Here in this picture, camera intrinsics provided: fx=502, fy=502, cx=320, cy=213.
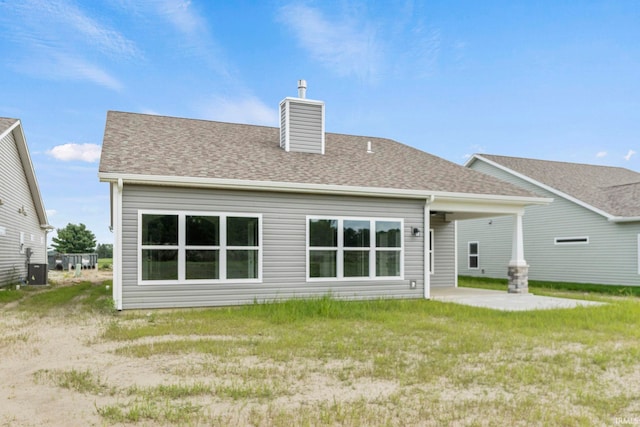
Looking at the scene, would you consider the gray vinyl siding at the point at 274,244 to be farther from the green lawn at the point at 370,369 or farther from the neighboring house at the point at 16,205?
the neighboring house at the point at 16,205

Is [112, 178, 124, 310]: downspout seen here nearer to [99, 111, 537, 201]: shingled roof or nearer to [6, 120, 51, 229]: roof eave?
[99, 111, 537, 201]: shingled roof

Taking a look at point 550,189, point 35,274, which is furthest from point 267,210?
point 550,189

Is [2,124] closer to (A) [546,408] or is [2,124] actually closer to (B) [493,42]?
(B) [493,42]

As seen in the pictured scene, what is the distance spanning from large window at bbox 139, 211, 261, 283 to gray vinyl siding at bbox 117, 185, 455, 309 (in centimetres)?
14

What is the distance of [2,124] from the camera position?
17297 millimetres

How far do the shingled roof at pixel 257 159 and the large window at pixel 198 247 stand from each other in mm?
927

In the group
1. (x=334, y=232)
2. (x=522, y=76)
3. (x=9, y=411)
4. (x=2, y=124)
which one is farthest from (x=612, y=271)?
(x=2, y=124)

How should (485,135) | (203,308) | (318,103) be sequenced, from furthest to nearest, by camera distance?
(485,135), (318,103), (203,308)

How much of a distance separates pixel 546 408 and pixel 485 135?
66.1 ft

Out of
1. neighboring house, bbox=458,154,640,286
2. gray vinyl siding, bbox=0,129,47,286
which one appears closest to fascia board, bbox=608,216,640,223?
neighboring house, bbox=458,154,640,286

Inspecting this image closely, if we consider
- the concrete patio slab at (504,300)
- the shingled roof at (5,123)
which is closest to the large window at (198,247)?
the concrete patio slab at (504,300)

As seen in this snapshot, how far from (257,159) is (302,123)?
2.13 m

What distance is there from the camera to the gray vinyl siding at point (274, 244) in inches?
397

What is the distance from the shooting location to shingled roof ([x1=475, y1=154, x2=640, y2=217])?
17.6 metres
